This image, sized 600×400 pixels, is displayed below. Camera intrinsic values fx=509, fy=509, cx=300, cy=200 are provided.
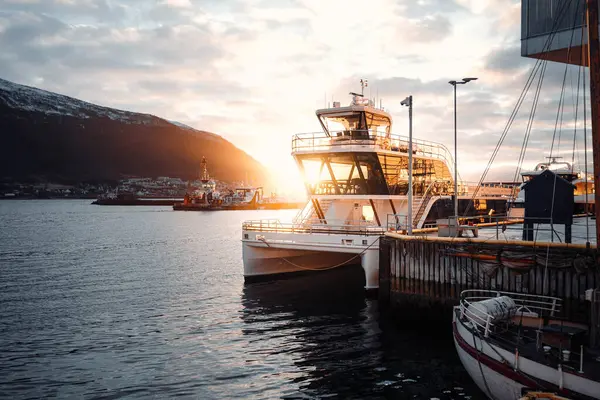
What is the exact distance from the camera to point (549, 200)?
22.1m

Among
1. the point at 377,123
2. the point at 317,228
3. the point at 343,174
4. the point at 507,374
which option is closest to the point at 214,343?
the point at 317,228

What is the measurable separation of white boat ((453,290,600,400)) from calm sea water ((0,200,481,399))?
70.9 inches

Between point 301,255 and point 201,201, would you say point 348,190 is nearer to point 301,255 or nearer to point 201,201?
point 301,255

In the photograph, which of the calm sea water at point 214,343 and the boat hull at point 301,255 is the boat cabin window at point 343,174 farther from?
the calm sea water at point 214,343

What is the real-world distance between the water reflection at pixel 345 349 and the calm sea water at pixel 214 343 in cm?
5

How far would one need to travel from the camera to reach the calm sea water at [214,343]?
1481cm

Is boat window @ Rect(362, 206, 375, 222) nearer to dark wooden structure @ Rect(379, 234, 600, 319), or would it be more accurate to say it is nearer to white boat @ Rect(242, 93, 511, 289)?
white boat @ Rect(242, 93, 511, 289)

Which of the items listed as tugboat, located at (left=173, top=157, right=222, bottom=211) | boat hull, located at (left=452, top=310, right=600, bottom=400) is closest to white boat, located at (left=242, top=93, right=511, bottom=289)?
boat hull, located at (left=452, top=310, right=600, bottom=400)

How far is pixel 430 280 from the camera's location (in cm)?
2159

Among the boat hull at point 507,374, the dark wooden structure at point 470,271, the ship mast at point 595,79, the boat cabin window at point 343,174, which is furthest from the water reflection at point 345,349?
the ship mast at point 595,79

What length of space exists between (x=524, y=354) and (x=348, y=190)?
62.7 ft

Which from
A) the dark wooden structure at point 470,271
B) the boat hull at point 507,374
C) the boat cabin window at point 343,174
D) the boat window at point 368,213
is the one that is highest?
the boat cabin window at point 343,174

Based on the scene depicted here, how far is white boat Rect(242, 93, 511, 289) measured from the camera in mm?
28850

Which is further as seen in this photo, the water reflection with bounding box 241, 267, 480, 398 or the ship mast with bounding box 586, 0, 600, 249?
the water reflection with bounding box 241, 267, 480, 398
